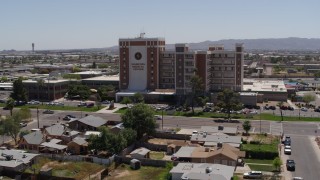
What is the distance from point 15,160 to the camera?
1372 inches

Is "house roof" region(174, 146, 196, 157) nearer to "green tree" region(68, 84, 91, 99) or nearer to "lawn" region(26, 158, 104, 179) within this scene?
"lawn" region(26, 158, 104, 179)

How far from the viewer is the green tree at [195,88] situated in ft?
204

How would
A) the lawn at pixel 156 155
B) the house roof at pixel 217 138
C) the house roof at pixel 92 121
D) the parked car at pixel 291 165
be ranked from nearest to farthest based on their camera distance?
the parked car at pixel 291 165 → the lawn at pixel 156 155 → the house roof at pixel 217 138 → the house roof at pixel 92 121

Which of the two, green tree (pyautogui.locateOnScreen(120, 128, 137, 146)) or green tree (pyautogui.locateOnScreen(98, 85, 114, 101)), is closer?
green tree (pyautogui.locateOnScreen(120, 128, 137, 146))

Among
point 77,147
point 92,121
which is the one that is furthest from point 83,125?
point 77,147

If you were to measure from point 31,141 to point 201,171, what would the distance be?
61.0ft

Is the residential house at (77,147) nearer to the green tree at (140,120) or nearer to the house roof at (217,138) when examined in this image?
the green tree at (140,120)

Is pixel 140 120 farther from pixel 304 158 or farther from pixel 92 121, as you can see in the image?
pixel 304 158

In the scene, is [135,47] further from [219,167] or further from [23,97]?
[219,167]

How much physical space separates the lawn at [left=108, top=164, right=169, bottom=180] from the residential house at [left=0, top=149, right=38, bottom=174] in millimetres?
7400

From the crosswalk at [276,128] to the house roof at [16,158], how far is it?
27.2 metres

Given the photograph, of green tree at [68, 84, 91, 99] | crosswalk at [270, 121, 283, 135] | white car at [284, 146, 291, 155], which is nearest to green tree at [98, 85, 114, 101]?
green tree at [68, 84, 91, 99]

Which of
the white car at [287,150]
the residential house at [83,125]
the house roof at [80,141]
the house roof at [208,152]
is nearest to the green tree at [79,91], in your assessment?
the residential house at [83,125]

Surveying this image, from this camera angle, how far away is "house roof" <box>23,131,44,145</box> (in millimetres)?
40347
